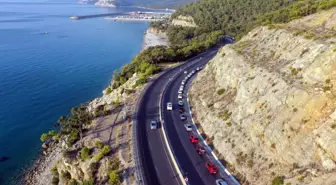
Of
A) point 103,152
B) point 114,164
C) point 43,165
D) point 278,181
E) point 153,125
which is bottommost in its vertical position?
point 43,165

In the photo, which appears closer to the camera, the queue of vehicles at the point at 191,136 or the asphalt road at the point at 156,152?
the asphalt road at the point at 156,152

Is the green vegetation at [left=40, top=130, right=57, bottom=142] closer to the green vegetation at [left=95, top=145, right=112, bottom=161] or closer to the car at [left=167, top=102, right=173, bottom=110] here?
the green vegetation at [left=95, top=145, right=112, bottom=161]

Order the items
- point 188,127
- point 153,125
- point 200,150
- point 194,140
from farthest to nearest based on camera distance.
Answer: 1. point 153,125
2. point 188,127
3. point 194,140
4. point 200,150

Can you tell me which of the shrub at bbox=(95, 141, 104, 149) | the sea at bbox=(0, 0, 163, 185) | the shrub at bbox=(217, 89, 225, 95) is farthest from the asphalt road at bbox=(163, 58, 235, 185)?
the sea at bbox=(0, 0, 163, 185)

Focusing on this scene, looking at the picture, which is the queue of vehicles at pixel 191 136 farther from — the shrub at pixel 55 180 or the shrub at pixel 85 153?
the shrub at pixel 55 180

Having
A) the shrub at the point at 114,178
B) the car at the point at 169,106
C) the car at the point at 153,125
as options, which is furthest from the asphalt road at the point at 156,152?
the shrub at the point at 114,178

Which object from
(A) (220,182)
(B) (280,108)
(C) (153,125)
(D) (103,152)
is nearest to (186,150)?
(A) (220,182)

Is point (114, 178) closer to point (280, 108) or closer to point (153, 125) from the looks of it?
point (153, 125)

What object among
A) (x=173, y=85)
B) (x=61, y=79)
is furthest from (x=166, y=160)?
(x=61, y=79)

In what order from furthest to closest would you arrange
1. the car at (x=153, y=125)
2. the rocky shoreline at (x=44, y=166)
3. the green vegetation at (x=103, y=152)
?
the rocky shoreline at (x=44, y=166) → the car at (x=153, y=125) → the green vegetation at (x=103, y=152)

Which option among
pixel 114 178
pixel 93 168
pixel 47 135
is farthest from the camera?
pixel 47 135
